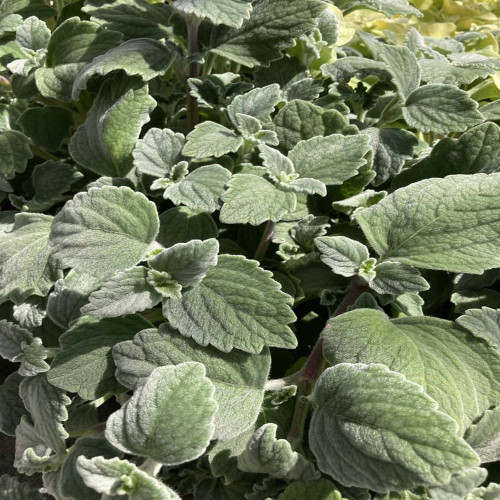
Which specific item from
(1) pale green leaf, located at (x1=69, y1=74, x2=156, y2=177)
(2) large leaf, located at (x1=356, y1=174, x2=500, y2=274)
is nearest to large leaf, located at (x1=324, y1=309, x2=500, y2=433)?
(2) large leaf, located at (x1=356, y1=174, x2=500, y2=274)

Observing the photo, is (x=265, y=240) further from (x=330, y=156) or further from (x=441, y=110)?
(x=441, y=110)

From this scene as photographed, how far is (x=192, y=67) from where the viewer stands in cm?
137

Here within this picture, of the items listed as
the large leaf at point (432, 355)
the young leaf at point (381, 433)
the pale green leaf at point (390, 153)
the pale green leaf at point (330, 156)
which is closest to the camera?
the young leaf at point (381, 433)

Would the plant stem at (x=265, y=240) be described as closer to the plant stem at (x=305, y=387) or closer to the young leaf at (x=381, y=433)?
the plant stem at (x=305, y=387)

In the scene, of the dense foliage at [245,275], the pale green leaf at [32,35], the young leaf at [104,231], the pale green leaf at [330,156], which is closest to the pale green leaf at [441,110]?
the dense foliage at [245,275]

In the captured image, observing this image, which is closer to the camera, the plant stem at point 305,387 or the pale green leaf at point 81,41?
the plant stem at point 305,387

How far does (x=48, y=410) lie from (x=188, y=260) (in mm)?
323

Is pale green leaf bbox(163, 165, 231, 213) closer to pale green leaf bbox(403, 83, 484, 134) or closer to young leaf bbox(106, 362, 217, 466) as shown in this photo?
young leaf bbox(106, 362, 217, 466)

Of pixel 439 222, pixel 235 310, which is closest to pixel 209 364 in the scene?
pixel 235 310

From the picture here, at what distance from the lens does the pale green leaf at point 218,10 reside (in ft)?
3.61

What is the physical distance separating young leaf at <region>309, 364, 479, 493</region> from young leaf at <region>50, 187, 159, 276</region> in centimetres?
37

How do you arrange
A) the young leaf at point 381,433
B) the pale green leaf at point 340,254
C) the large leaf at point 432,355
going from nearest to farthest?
the young leaf at point 381,433, the large leaf at point 432,355, the pale green leaf at point 340,254

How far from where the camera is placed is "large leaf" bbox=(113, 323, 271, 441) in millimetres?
876

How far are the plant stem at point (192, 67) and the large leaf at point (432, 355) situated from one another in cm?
69
